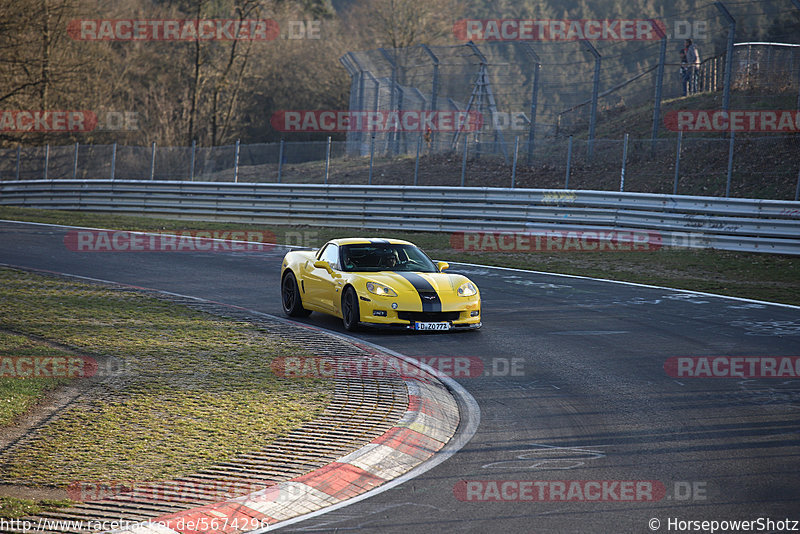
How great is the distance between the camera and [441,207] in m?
25.1

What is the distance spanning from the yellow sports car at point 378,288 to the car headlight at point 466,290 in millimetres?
14

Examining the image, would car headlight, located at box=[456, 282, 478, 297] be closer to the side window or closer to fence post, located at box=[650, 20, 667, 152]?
the side window

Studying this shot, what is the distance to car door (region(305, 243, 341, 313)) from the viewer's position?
12734 millimetres

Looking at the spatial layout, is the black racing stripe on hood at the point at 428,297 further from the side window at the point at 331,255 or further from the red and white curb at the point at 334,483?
the red and white curb at the point at 334,483

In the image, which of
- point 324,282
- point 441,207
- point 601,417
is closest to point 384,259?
point 324,282

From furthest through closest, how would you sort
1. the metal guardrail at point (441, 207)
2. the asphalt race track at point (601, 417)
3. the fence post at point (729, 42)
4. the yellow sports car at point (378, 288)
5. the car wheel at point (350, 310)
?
the fence post at point (729, 42) → the metal guardrail at point (441, 207) → the car wheel at point (350, 310) → the yellow sports car at point (378, 288) → the asphalt race track at point (601, 417)

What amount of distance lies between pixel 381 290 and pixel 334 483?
6103mm

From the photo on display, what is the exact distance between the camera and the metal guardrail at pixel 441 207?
65.7 feet

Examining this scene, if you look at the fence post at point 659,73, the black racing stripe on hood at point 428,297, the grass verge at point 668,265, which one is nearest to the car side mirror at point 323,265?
the black racing stripe on hood at point 428,297

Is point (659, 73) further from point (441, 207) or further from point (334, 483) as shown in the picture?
point (334, 483)

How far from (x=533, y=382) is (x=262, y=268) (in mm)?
10472

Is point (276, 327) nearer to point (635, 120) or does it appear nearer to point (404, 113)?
point (404, 113)

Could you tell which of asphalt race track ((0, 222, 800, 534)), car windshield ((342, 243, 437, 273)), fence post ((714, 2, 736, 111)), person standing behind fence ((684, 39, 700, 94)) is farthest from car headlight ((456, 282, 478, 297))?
person standing behind fence ((684, 39, 700, 94))

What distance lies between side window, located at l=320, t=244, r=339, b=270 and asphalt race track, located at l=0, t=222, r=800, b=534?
0.92 metres
